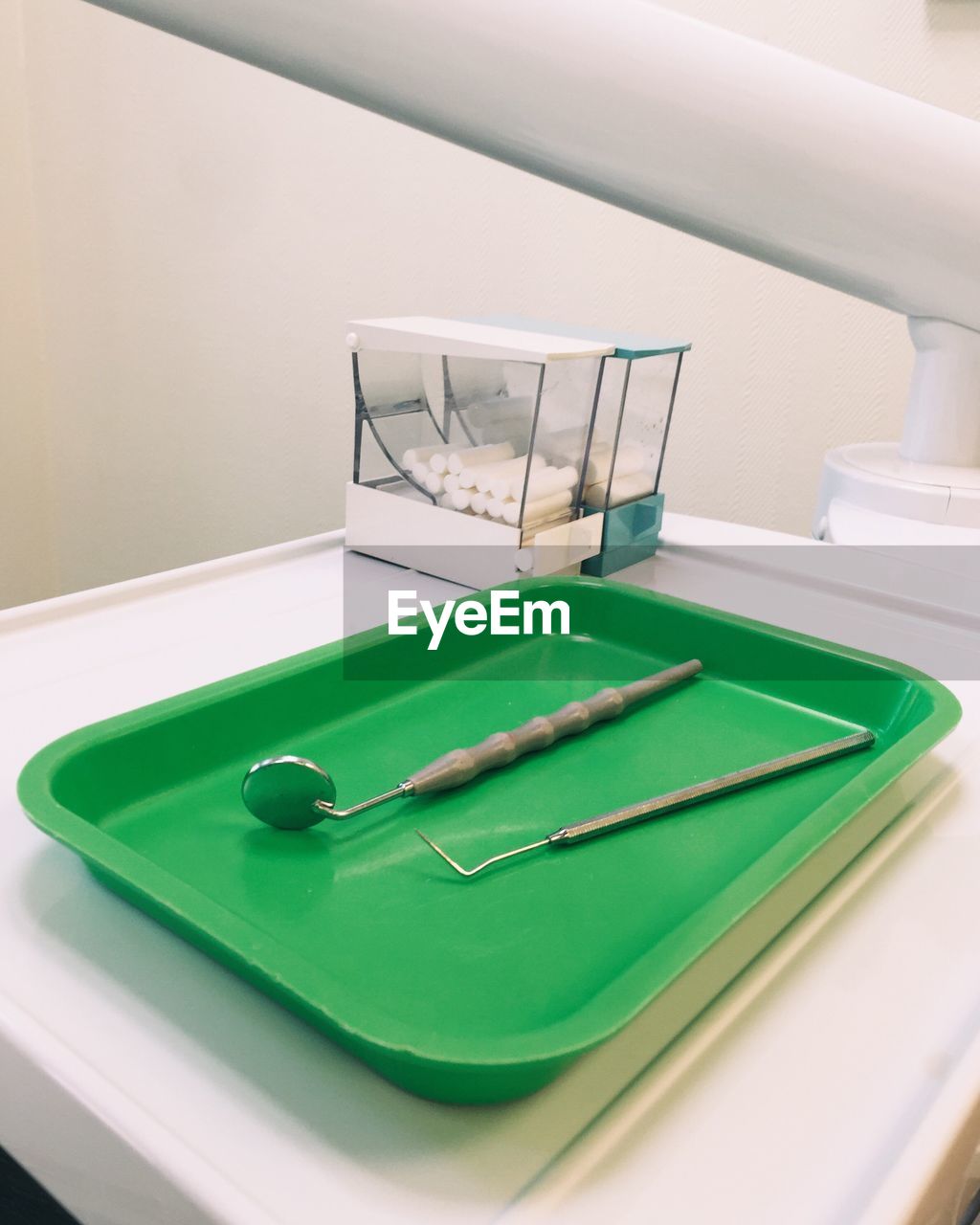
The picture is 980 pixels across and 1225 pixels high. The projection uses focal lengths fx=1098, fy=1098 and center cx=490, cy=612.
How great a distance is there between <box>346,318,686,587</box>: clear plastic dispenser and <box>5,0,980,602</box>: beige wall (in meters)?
0.63

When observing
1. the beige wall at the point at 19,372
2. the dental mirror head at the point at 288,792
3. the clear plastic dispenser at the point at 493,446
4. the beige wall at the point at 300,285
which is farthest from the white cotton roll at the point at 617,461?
the beige wall at the point at 19,372

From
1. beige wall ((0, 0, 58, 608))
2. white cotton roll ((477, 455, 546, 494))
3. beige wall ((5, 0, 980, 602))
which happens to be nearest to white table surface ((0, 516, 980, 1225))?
white cotton roll ((477, 455, 546, 494))

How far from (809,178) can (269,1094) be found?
0.33 m

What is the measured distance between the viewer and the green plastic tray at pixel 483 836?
0.94ft

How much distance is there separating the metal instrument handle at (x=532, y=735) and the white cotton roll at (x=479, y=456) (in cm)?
21

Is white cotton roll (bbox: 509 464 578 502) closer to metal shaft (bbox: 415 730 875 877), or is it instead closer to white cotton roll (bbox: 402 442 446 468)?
white cotton roll (bbox: 402 442 446 468)

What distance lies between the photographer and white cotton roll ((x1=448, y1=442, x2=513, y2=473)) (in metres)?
0.68

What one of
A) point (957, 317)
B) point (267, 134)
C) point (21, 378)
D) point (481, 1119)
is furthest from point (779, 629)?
point (21, 378)

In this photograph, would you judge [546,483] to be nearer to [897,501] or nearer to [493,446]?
[493,446]

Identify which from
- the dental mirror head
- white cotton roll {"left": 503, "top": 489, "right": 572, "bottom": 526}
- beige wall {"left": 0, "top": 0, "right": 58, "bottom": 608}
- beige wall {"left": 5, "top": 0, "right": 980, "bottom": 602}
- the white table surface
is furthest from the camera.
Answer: beige wall {"left": 0, "top": 0, "right": 58, "bottom": 608}

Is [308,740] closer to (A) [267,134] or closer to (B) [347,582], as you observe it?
(B) [347,582]

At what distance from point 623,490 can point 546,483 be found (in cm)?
9

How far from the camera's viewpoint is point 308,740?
449 mm

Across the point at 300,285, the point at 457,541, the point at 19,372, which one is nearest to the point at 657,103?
the point at 457,541
